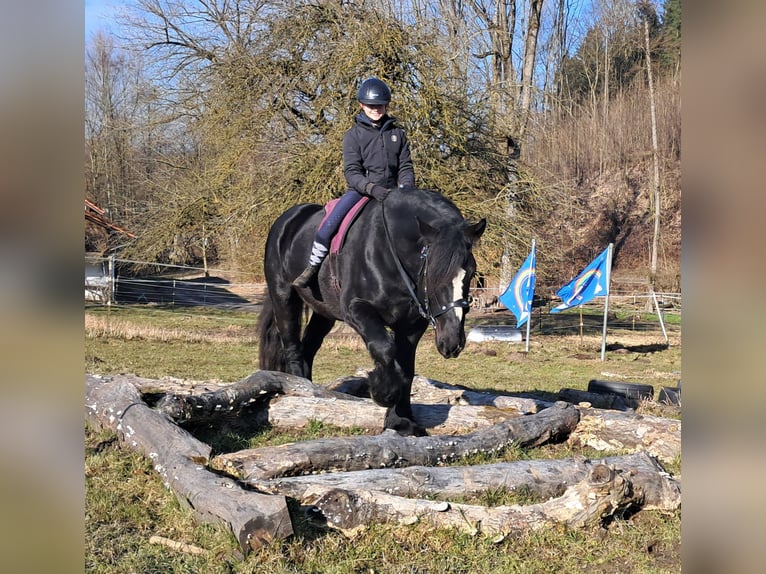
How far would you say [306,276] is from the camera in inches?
263

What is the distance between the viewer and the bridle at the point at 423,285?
489cm

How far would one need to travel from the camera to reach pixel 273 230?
779 cm

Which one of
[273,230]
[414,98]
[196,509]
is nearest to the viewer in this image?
[196,509]

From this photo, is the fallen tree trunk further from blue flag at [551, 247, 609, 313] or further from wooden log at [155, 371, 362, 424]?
blue flag at [551, 247, 609, 313]

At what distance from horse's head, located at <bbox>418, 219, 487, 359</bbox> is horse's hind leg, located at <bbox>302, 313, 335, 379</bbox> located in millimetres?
2951

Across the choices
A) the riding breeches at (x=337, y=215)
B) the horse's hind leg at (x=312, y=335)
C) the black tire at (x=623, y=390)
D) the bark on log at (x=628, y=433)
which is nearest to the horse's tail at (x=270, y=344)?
the horse's hind leg at (x=312, y=335)

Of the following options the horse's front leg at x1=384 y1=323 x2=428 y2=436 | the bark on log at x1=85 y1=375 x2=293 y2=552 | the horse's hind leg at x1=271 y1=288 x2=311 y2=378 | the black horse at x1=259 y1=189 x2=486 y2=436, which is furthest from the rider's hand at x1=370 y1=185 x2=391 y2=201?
the bark on log at x1=85 y1=375 x2=293 y2=552

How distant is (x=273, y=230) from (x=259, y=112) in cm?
1113

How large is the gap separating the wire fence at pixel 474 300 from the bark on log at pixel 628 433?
15.6 meters

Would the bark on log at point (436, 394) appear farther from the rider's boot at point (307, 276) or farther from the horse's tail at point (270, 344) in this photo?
the rider's boot at point (307, 276)
